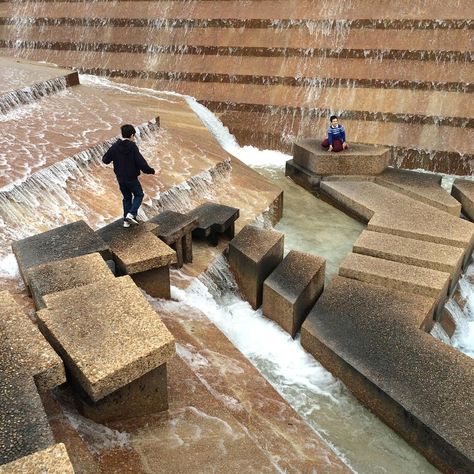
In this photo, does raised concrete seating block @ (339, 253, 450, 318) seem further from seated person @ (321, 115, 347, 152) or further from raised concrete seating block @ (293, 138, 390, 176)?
seated person @ (321, 115, 347, 152)

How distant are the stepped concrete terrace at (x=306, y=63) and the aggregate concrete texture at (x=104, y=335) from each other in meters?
8.53

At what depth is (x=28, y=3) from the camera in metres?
16.0

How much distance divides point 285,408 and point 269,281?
1.83m

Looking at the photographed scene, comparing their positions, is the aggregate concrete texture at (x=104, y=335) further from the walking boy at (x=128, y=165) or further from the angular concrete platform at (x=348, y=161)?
the angular concrete platform at (x=348, y=161)

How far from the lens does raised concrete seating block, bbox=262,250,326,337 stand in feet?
18.8

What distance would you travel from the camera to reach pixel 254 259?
20.0 ft

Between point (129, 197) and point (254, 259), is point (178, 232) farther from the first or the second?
point (254, 259)

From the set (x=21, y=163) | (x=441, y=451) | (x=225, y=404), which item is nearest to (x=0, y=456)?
(x=225, y=404)

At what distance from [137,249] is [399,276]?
3.19m

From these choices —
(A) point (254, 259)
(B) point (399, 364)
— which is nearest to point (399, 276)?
(B) point (399, 364)

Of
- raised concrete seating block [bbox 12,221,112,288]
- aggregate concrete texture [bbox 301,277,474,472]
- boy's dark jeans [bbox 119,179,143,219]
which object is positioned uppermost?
boy's dark jeans [bbox 119,179,143,219]

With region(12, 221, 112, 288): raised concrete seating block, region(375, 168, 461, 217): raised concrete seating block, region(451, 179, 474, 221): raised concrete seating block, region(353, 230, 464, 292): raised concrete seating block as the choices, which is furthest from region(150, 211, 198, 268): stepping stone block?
region(451, 179, 474, 221): raised concrete seating block

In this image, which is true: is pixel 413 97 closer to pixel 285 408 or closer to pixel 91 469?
pixel 285 408

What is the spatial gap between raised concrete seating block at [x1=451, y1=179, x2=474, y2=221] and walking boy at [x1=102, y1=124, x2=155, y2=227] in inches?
224
